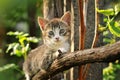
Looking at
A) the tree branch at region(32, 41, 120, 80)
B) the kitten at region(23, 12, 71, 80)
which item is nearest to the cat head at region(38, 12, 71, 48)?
the kitten at region(23, 12, 71, 80)

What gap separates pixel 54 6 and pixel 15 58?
11.0ft

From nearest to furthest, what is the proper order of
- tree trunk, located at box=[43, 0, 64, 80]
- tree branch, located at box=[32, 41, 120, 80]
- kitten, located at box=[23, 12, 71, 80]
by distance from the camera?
tree branch, located at box=[32, 41, 120, 80], tree trunk, located at box=[43, 0, 64, 80], kitten, located at box=[23, 12, 71, 80]

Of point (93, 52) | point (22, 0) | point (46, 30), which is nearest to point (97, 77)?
point (46, 30)

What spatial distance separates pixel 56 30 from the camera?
3328 mm

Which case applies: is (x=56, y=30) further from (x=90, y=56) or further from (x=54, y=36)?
(x=90, y=56)

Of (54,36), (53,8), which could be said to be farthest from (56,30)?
(53,8)

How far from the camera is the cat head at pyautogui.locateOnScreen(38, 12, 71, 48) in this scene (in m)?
3.16

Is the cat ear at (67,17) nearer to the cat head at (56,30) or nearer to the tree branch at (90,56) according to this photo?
the cat head at (56,30)

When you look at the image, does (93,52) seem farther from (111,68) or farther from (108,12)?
(111,68)

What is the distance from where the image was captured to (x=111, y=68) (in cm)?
433

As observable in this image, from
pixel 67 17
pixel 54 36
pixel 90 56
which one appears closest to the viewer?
pixel 90 56

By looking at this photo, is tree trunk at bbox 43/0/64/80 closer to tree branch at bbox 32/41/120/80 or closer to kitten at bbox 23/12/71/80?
kitten at bbox 23/12/71/80

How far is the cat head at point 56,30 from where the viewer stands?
3164 mm

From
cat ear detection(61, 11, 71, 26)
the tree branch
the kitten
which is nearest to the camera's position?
the tree branch
